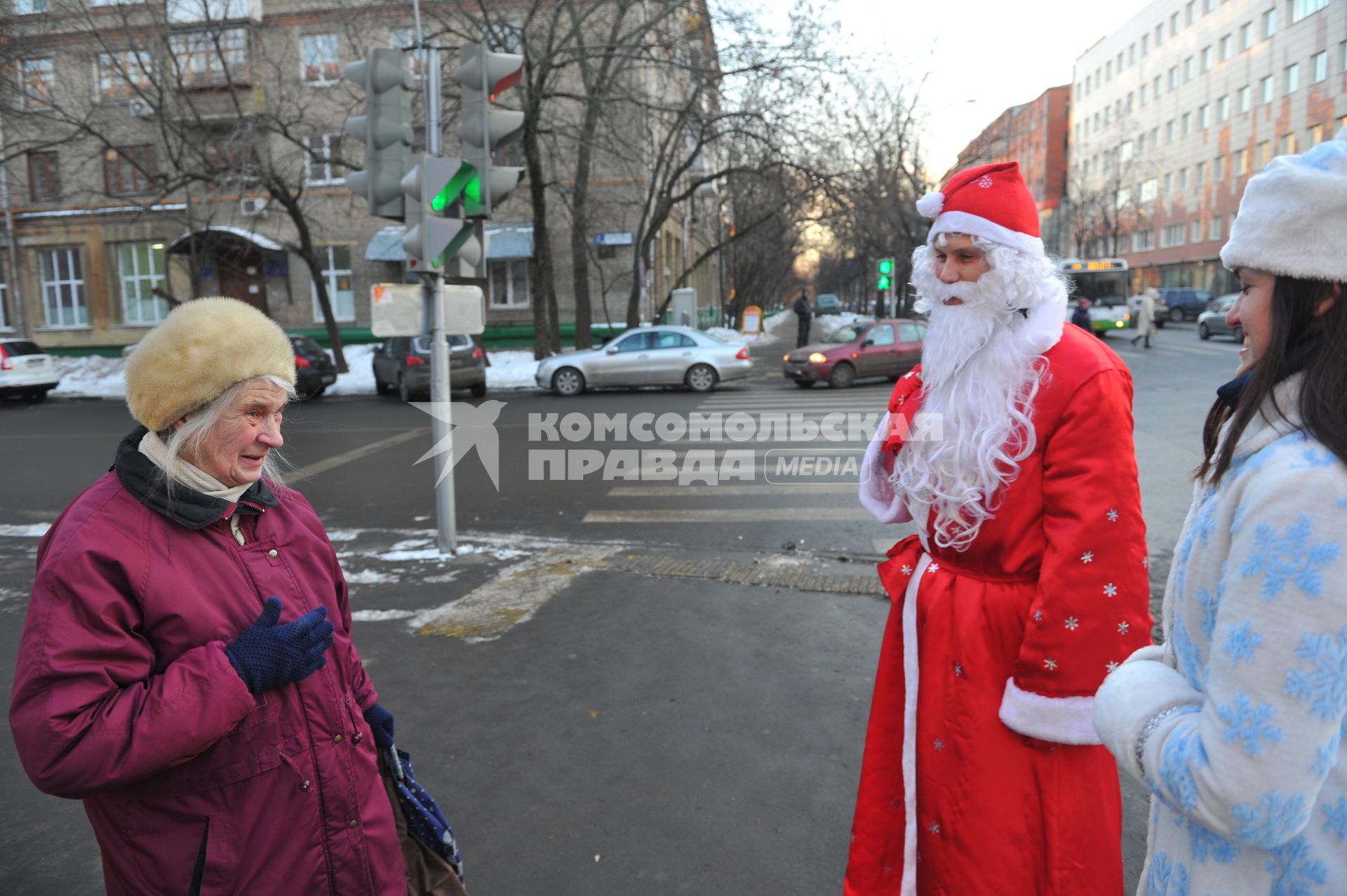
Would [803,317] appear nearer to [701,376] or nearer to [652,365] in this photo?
[701,376]

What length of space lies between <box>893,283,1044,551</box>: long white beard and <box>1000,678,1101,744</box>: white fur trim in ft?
1.28

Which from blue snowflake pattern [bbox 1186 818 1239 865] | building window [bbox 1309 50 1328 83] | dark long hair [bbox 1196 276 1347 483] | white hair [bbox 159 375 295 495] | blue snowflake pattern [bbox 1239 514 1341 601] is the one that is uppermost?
building window [bbox 1309 50 1328 83]

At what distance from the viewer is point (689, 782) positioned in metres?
3.48

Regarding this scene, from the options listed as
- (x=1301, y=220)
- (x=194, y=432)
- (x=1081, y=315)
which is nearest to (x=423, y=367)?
(x=194, y=432)

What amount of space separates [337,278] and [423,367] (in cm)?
1636

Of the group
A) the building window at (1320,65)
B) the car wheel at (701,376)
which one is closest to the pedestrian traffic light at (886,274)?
the car wheel at (701,376)

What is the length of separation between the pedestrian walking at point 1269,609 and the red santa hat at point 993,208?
2.66 ft

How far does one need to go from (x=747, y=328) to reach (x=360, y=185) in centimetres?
3461

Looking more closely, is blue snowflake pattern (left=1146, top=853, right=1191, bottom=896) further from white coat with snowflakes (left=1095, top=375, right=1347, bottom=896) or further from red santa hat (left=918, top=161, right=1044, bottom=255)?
red santa hat (left=918, top=161, right=1044, bottom=255)

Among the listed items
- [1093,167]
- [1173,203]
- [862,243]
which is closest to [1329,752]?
[862,243]

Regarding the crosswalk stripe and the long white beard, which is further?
the crosswalk stripe

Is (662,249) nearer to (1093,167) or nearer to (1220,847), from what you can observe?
(1220,847)

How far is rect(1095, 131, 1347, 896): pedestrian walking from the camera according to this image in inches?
46.4

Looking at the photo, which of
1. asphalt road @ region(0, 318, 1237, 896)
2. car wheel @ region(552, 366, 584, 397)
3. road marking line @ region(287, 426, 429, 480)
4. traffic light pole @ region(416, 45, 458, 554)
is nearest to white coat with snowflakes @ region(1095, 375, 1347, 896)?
asphalt road @ region(0, 318, 1237, 896)
